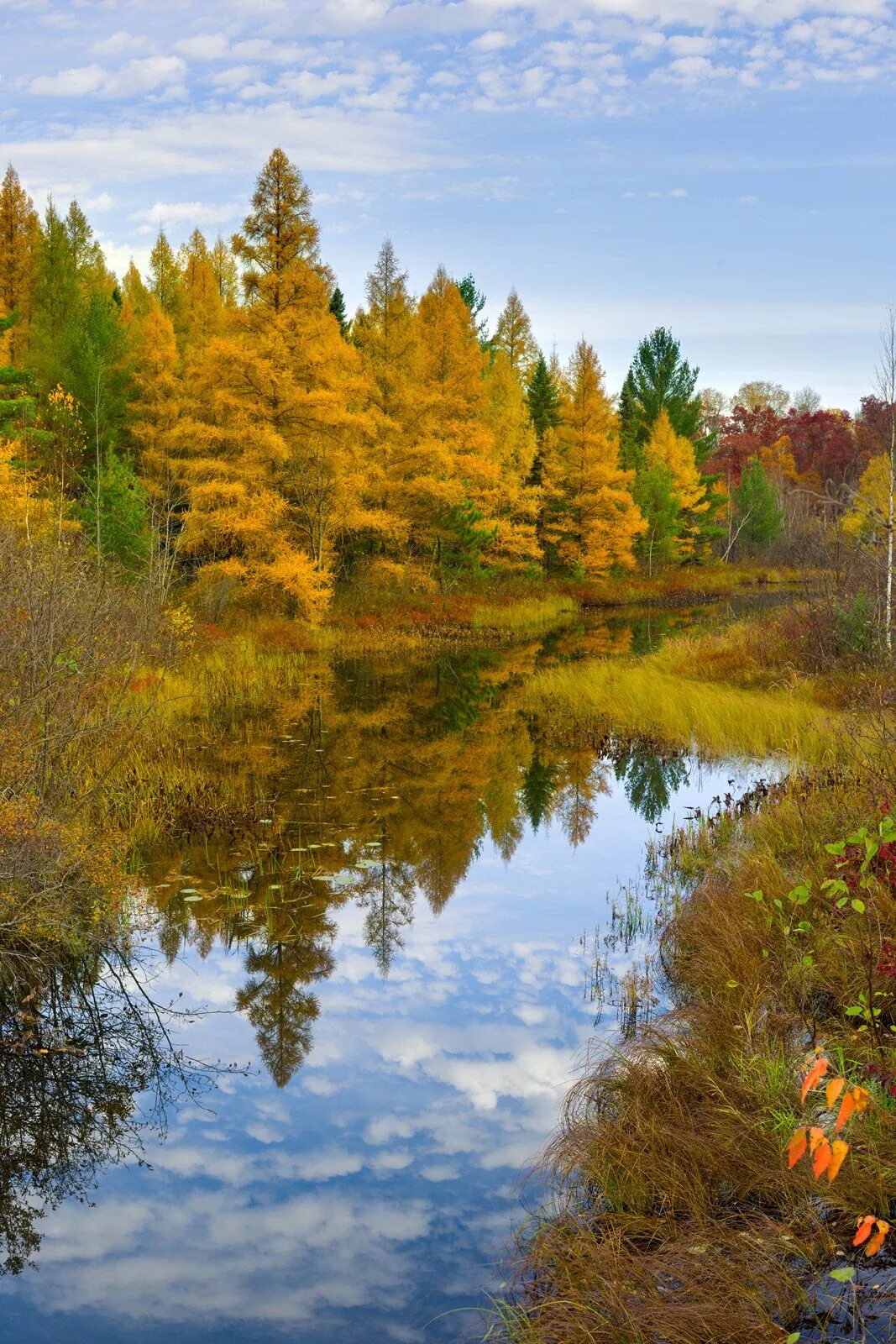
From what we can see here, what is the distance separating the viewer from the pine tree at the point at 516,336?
48.9 metres

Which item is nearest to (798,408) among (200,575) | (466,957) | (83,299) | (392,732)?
(83,299)

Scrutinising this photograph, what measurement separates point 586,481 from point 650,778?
26007 mm

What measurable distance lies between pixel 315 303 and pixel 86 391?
8998 mm

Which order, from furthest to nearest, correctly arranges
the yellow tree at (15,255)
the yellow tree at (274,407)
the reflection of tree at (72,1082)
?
the yellow tree at (15,255) → the yellow tree at (274,407) → the reflection of tree at (72,1082)

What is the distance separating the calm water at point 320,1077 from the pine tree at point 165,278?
123 ft

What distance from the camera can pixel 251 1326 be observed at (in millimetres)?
4301

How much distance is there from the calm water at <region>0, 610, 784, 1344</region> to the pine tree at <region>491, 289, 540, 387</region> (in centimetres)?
4025

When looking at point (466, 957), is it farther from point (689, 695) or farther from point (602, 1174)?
point (689, 695)

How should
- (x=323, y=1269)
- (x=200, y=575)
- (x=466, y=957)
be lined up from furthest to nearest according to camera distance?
(x=200, y=575) → (x=466, y=957) → (x=323, y=1269)

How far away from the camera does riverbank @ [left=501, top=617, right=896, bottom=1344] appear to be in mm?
3605

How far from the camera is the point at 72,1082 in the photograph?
5.94m

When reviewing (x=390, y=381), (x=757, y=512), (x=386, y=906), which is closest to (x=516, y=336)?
(x=757, y=512)

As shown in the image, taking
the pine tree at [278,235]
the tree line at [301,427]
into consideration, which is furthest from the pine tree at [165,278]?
the pine tree at [278,235]

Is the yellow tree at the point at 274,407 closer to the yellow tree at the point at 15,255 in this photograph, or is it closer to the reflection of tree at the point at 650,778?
the reflection of tree at the point at 650,778
